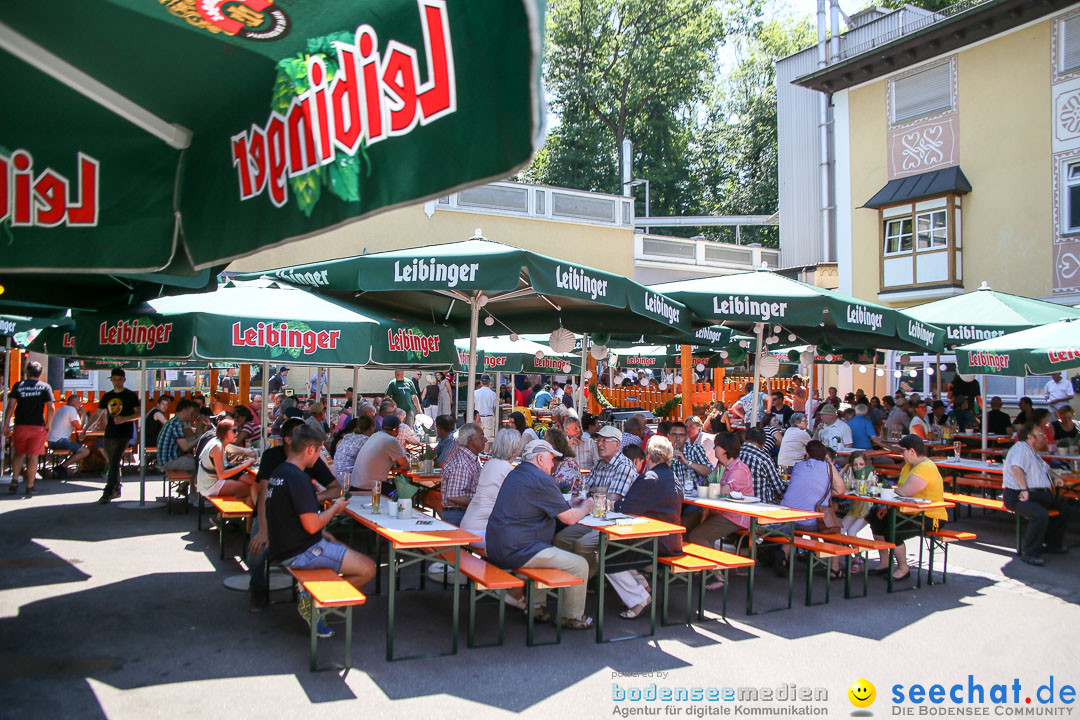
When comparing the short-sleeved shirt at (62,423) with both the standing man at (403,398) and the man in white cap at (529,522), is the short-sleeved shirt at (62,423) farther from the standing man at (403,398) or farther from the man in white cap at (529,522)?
the man in white cap at (529,522)

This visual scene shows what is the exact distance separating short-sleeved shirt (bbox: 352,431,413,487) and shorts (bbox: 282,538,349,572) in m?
2.22

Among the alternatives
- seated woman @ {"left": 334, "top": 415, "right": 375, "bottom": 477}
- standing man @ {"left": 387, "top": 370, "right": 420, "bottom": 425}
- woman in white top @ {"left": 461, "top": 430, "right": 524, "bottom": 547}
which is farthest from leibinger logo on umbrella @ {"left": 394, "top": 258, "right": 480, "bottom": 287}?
standing man @ {"left": 387, "top": 370, "right": 420, "bottom": 425}

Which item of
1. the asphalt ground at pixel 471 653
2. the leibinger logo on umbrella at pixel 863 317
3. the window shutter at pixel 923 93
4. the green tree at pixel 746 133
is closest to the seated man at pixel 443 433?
the asphalt ground at pixel 471 653

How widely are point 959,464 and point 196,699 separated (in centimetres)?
956

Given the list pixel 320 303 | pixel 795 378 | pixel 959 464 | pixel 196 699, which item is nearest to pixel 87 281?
pixel 320 303

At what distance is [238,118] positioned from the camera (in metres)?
2.96

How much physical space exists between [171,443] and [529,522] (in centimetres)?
647

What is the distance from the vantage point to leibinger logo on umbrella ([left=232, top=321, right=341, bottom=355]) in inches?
254

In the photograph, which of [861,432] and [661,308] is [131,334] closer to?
[661,308]

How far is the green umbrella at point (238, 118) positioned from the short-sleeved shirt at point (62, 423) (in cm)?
1117

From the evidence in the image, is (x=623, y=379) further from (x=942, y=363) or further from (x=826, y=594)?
(x=826, y=594)

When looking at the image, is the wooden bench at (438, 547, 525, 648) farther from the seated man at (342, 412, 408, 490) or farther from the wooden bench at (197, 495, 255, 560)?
the wooden bench at (197, 495, 255, 560)

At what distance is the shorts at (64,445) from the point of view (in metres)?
12.8

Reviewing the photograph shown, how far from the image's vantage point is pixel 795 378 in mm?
25562
